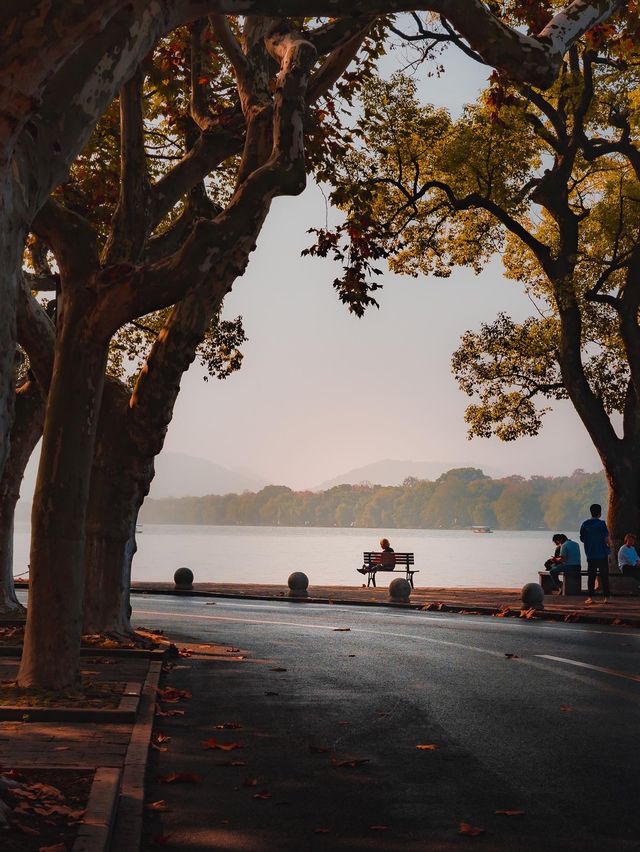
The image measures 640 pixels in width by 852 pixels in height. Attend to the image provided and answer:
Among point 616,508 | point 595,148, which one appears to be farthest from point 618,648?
point 595,148

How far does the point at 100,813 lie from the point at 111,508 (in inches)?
327

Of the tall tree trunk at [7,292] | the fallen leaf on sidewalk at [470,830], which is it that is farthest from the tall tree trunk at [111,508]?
the fallen leaf on sidewalk at [470,830]

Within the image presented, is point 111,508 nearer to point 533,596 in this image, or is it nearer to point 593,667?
point 593,667

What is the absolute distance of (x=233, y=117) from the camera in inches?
563

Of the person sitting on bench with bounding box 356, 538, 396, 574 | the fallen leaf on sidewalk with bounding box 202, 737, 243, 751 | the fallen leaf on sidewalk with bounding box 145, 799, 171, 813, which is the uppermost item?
the person sitting on bench with bounding box 356, 538, 396, 574

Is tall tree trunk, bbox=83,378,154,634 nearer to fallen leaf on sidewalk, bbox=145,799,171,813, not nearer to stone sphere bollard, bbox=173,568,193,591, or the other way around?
fallen leaf on sidewalk, bbox=145,799,171,813

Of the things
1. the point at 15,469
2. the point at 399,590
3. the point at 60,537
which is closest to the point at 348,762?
the point at 60,537

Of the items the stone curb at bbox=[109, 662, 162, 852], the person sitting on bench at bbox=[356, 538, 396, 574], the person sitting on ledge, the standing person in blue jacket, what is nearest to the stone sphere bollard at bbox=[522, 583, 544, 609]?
the standing person in blue jacket

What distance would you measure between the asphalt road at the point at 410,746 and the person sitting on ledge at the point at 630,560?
33.5 ft

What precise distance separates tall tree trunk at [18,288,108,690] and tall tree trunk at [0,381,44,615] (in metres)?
8.14

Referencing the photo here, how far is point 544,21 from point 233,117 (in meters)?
4.10

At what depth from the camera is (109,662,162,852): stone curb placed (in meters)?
5.46

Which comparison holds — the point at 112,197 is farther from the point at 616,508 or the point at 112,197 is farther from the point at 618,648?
the point at 616,508

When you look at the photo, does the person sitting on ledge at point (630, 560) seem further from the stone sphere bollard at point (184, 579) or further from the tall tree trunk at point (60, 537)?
the tall tree trunk at point (60, 537)
